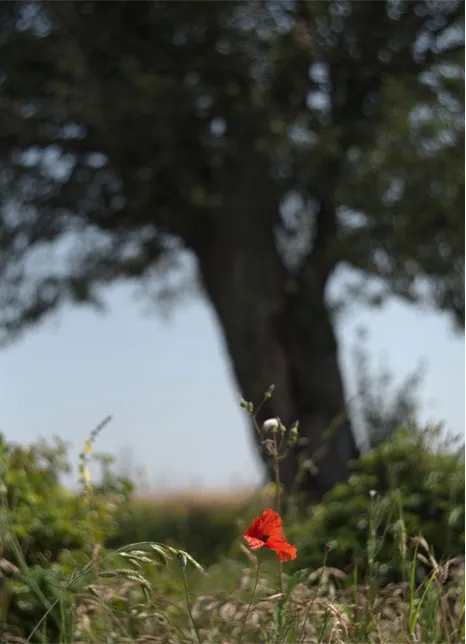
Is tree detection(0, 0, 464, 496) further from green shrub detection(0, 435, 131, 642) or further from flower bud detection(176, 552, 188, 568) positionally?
flower bud detection(176, 552, 188, 568)

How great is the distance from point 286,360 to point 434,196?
2168mm

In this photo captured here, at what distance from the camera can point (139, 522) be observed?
888 cm

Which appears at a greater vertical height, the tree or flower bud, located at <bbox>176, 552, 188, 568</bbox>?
flower bud, located at <bbox>176, 552, 188, 568</bbox>

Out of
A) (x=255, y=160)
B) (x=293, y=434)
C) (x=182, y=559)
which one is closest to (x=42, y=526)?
(x=293, y=434)

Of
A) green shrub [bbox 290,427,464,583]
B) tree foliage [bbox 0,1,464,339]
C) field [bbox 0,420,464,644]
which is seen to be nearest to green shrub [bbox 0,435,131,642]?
field [bbox 0,420,464,644]

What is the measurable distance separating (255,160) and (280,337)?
5.82ft

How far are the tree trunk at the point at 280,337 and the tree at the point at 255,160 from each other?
2 centimetres

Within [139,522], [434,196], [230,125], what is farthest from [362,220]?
[139,522]

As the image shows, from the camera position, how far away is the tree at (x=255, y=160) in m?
7.34

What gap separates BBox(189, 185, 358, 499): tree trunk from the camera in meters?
8.16

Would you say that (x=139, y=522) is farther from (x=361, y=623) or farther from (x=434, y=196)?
(x=361, y=623)

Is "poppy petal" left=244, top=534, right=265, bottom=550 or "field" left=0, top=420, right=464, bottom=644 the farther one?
"field" left=0, top=420, right=464, bottom=644

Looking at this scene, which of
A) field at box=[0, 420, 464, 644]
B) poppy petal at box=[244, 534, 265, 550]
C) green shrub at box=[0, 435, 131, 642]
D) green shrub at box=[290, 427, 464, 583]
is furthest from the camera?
green shrub at box=[290, 427, 464, 583]

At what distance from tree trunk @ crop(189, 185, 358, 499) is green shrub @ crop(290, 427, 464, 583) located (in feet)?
13.6
